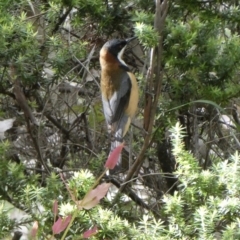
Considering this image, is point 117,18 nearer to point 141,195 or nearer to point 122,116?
point 122,116

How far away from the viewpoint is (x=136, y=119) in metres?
3.85

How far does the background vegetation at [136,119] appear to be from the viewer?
233 centimetres

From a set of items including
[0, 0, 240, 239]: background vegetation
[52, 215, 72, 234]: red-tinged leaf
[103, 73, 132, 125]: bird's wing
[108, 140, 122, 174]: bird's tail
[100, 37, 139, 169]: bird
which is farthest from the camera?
[103, 73, 132, 125]: bird's wing

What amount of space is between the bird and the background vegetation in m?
0.06

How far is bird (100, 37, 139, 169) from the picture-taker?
353 cm

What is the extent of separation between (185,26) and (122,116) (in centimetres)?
97

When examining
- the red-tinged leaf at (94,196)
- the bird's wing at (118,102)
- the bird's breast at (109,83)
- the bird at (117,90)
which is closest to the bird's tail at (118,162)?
the bird at (117,90)

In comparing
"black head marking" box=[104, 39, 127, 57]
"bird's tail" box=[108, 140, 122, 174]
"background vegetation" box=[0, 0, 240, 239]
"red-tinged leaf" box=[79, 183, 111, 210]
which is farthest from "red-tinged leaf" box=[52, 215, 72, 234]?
"black head marking" box=[104, 39, 127, 57]

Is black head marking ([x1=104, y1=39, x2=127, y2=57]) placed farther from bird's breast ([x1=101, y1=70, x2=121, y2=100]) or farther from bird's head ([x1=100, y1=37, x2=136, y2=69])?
bird's breast ([x1=101, y1=70, x2=121, y2=100])

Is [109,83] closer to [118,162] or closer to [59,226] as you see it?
[118,162]

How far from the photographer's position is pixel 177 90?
3170 millimetres

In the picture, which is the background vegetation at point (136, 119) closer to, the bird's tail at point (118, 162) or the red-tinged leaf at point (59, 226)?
the bird's tail at point (118, 162)

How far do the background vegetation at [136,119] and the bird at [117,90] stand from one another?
0.06m

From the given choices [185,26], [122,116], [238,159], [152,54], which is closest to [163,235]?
[238,159]
